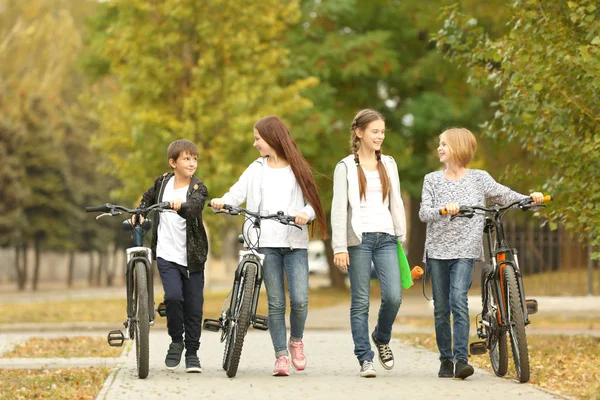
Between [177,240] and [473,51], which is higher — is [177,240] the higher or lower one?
the lower one

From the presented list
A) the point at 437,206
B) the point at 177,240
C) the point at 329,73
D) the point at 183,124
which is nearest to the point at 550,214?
the point at 437,206

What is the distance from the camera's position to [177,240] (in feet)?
30.1

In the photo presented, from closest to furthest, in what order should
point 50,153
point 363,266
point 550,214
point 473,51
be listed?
point 363,266, point 550,214, point 473,51, point 50,153

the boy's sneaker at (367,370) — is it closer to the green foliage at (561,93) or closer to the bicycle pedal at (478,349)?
the bicycle pedal at (478,349)

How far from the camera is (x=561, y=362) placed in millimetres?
10047

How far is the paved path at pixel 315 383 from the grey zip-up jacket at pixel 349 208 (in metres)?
1.03

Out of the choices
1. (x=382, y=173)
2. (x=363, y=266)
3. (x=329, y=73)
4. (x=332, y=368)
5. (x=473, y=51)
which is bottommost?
(x=332, y=368)

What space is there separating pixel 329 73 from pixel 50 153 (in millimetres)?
23416

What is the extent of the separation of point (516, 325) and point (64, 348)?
6183 millimetres

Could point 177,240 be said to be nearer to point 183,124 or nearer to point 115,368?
point 115,368

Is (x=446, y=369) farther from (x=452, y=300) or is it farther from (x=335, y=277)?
(x=335, y=277)

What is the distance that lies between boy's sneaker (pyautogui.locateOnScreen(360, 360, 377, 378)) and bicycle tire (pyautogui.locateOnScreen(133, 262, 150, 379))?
1.60m

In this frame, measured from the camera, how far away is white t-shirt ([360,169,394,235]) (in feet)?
29.1

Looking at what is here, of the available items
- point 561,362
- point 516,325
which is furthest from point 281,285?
point 561,362
